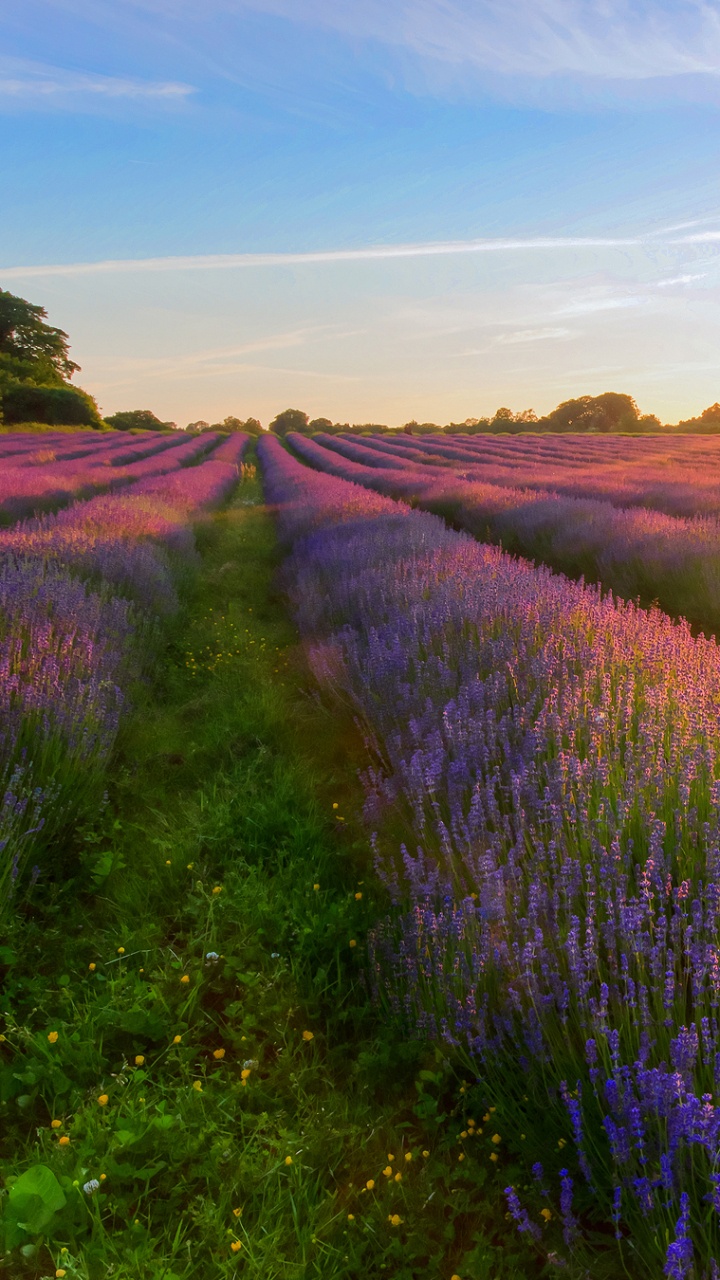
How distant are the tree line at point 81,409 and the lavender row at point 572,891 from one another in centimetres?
3357

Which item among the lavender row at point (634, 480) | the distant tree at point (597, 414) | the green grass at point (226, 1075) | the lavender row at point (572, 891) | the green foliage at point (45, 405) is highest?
the distant tree at point (597, 414)

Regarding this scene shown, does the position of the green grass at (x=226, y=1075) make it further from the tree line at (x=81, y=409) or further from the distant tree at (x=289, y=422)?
the distant tree at (x=289, y=422)

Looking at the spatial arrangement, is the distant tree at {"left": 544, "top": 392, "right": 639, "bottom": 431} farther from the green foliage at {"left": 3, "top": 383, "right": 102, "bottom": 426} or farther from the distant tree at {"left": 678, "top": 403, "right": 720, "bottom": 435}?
the green foliage at {"left": 3, "top": 383, "right": 102, "bottom": 426}

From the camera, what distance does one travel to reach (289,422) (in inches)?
2333

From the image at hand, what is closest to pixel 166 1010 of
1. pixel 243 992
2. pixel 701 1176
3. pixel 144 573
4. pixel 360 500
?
pixel 243 992

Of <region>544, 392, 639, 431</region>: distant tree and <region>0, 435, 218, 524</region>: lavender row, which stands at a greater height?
<region>544, 392, 639, 431</region>: distant tree

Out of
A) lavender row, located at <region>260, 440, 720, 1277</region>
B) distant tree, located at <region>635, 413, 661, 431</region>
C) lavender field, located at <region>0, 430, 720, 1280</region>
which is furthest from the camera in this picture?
distant tree, located at <region>635, 413, 661, 431</region>

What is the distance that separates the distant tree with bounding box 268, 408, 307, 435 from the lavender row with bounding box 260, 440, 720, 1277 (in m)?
56.6

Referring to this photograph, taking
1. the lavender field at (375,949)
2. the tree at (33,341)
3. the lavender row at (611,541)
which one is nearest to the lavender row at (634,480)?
the lavender row at (611,541)

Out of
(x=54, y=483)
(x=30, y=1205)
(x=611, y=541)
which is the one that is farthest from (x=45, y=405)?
(x=30, y=1205)

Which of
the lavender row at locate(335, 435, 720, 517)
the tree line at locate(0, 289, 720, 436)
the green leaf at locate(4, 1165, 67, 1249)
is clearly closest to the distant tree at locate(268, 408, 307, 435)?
the tree line at locate(0, 289, 720, 436)

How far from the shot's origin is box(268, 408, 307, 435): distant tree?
192 ft

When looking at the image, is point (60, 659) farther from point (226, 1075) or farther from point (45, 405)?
point (45, 405)

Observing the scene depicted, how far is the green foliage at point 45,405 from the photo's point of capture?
32781mm
